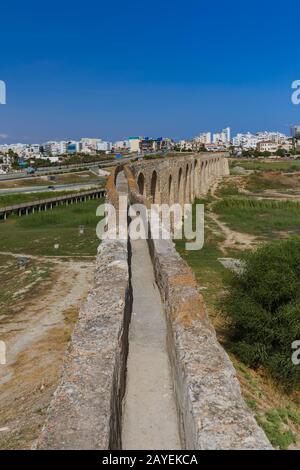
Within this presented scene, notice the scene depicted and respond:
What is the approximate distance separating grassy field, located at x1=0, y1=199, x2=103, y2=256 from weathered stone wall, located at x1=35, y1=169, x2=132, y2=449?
14194 mm

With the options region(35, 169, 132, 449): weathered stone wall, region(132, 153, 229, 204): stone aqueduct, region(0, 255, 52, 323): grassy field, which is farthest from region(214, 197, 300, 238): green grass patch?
region(35, 169, 132, 449): weathered stone wall

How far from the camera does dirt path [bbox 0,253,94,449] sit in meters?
5.65

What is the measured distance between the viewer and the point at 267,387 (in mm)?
8250

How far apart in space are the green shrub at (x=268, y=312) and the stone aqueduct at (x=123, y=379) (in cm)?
282

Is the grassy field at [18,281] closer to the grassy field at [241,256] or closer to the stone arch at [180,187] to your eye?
the grassy field at [241,256]

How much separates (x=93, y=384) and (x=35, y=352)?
6000 millimetres

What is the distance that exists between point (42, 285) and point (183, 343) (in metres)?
10.9

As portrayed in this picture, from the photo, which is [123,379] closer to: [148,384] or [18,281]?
[148,384]

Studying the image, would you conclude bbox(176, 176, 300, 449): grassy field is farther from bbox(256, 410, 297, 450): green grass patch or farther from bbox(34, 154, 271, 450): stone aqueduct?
bbox(34, 154, 271, 450): stone aqueduct

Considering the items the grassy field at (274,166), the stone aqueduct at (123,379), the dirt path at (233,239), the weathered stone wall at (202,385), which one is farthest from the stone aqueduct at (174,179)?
the grassy field at (274,166)

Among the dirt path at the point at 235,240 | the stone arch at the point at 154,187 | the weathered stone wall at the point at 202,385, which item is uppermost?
the stone arch at the point at 154,187

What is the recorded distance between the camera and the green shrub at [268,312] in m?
8.50
